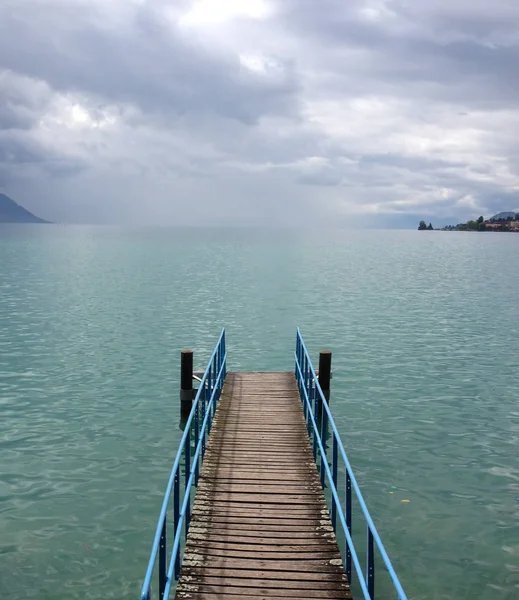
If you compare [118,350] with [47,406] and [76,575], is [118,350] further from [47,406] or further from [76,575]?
[76,575]

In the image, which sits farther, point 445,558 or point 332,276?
point 332,276

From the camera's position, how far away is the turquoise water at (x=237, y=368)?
1083cm

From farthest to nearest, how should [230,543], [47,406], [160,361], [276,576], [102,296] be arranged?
[102,296], [160,361], [47,406], [230,543], [276,576]

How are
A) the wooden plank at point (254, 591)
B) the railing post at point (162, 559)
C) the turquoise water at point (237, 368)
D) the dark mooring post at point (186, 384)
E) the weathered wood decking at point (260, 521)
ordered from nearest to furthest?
1. the railing post at point (162, 559)
2. the wooden plank at point (254, 591)
3. the weathered wood decking at point (260, 521)
4. the turquoise water at point (237, 368)
5. the dark mooring post at point (186, 384)

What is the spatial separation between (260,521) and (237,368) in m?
15.1

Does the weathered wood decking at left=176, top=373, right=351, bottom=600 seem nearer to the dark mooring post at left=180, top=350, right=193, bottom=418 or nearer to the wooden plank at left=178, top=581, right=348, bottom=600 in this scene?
the wooden plank at left=178, top=581, right=348, bottom=600

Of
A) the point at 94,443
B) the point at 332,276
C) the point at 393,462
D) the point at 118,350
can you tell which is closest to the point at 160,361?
the point at 118,350

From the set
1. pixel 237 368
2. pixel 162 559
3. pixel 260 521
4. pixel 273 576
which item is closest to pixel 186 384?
pixel 237 368

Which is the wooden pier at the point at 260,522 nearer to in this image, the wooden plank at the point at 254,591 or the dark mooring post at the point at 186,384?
the wooden plank at the point at 254,591

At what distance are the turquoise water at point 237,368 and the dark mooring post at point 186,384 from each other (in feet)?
2.19

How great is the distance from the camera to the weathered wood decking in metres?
8.05

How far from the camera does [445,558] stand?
1090 centimetres

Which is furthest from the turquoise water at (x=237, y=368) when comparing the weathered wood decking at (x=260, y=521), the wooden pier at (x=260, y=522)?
the weathered wood decking at (x=260, y=521)

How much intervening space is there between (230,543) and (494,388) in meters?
15.6
